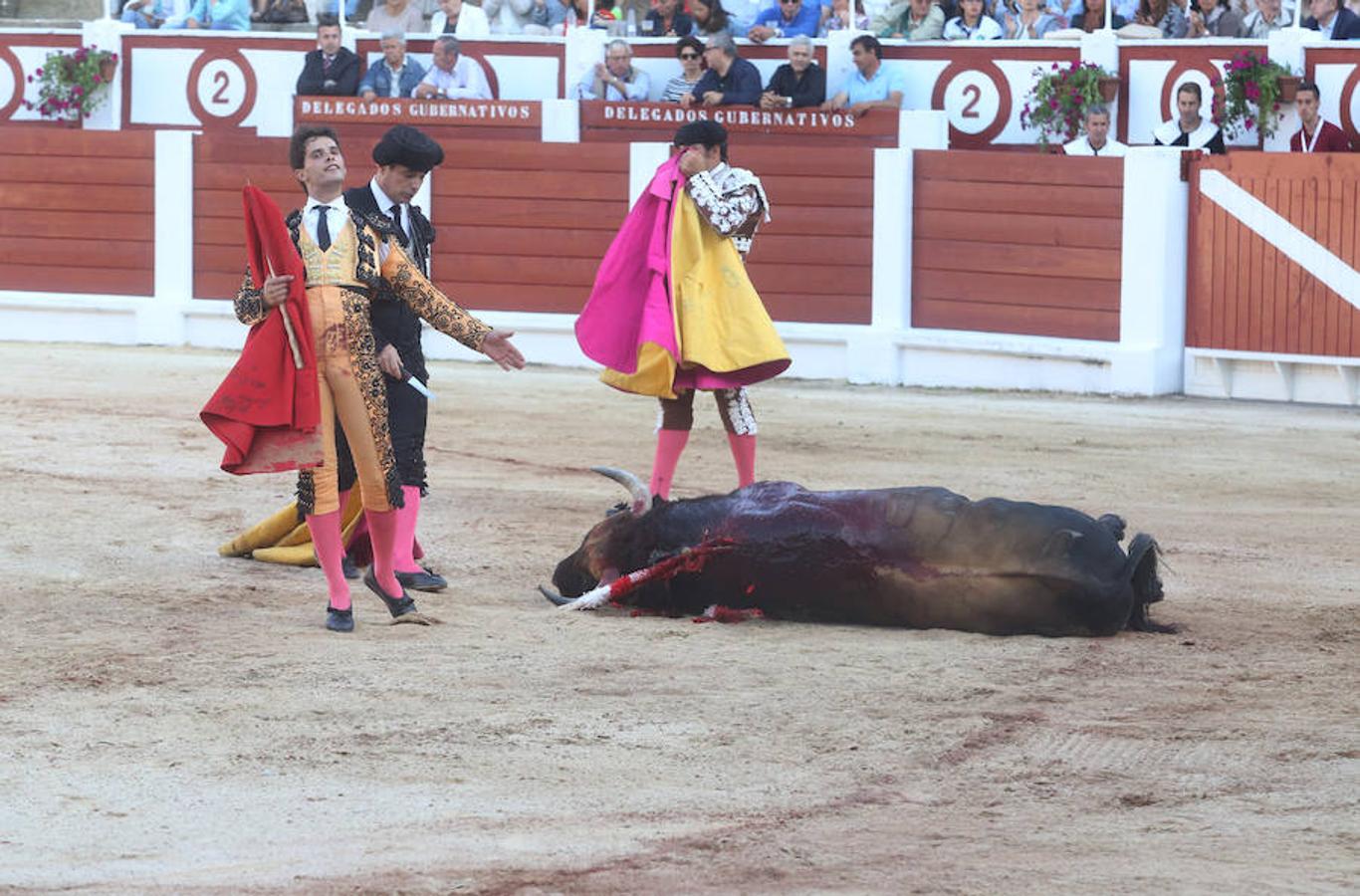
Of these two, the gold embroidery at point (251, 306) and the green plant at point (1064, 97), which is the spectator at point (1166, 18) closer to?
the green plant at point (1064, 97)

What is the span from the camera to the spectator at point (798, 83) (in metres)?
11.8

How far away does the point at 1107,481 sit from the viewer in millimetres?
8117

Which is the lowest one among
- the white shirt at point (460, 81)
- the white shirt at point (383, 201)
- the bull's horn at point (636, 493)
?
the bull's horn at point (636, 493)

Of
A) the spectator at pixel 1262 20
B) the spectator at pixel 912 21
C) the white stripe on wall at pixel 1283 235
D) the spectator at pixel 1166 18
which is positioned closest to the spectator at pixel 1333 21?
the spectator at pixel 1262 20

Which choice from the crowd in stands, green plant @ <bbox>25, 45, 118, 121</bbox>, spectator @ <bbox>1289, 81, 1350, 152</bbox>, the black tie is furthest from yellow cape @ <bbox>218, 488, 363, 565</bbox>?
green plant @ <bbox>25, 45, 118, 121</bbox>

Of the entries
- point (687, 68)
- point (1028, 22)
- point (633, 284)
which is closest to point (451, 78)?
point (687, 68)

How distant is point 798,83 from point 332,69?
2760mm

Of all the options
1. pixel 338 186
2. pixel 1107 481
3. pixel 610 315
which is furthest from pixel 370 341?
pixel 1107 481

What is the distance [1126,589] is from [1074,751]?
963 millimetres

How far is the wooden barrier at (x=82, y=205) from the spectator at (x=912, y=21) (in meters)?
4.14

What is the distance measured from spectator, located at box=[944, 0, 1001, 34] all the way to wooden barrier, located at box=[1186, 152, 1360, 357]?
1.65 m

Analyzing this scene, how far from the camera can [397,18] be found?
1337 centimetres

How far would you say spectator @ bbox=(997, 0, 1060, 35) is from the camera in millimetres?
11969

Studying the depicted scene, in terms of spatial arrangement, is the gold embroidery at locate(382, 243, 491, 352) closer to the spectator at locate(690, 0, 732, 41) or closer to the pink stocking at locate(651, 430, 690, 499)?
the pink stocking at locate(651, 430, 690, 499)
